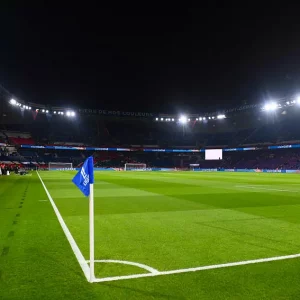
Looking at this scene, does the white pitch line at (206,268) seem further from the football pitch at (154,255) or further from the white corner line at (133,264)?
the white corner line at (133,264)

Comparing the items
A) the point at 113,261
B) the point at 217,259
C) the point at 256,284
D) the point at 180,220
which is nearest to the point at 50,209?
the point at 180,220

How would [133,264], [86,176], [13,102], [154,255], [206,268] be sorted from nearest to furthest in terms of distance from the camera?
[86,176]
[206,268]
[133,264]
[154,255]
[13,102]

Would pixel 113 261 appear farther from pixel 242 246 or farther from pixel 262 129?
pixel 262 129

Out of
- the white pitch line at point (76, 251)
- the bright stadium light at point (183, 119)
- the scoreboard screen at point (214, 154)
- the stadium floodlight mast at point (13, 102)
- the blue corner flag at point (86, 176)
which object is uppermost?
the stadium floodlight mast at point (13, 102)

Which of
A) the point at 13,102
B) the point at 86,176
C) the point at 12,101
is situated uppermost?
the point at 12,101

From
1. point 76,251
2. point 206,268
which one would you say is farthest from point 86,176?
point 206,268

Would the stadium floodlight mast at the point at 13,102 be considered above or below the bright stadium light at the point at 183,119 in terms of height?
above

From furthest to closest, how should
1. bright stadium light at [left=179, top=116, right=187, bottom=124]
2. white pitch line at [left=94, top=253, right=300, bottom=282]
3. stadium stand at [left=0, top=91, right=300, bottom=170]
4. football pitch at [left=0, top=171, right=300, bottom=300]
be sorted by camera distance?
bright stadium light at [left=179, top=116, right=187, bottom=124] → stadium stand at [left=0, top=91, right=300, bottom=170] → white pitch line at [left=94, top=253, right=300, bottom=282] → football pitch at [left=0, top=171, right=300, bottom=300]

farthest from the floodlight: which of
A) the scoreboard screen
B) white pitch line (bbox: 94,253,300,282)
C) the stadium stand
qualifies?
white pitch line (bbox: 94,253,300,282)

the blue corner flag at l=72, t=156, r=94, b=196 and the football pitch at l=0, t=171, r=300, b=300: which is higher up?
the blue corner flag at l=72, t=156, r=94, b=196

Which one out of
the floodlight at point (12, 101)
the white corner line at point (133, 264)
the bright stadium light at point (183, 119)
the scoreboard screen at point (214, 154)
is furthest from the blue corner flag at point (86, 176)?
the bright stadium light at point (183, 119)

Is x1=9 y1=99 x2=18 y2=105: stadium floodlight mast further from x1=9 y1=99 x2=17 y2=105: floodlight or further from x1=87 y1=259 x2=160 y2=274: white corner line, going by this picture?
x1=87 y1=259 x2=160 y2=274: white corner line

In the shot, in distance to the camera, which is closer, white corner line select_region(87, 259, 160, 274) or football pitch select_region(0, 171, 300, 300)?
football pitch select_region(0, 171, 300, 300)

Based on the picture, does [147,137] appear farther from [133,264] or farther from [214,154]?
[133,264]
